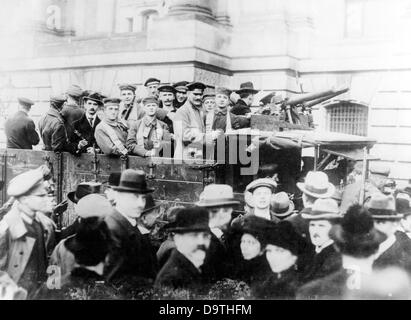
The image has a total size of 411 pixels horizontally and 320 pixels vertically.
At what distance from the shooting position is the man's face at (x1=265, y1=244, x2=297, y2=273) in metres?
5.57

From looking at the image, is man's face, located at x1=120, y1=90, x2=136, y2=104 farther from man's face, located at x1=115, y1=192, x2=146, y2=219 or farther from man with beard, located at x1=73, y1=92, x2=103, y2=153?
man's face, located at x1=115, y1=192, x2=146, y2=219

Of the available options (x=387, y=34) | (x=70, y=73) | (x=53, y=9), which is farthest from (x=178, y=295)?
(x=53, y=9)

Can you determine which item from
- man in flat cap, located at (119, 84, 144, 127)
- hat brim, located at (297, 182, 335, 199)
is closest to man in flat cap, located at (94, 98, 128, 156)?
man in flat cap, located at (119, 84, 144, 127)

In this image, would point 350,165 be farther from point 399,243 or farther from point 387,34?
point 387,34

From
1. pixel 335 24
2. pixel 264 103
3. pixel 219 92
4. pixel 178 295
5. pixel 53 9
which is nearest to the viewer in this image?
A: pixel 178 295

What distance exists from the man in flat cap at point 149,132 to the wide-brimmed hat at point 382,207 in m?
2.51

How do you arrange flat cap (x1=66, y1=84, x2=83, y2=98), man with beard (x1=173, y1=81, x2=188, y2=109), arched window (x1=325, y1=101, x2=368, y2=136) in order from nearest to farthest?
flat cap (x1=66, y1=84, x2=83, y2=98)
man with beard (x1=173, y1=81, x2=188, y2=109)
arched window (x1=325, y1=101, x2=368, y2=136)

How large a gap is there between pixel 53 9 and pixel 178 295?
10605 millimetres

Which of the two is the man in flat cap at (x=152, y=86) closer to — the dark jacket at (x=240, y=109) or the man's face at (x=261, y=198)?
the dark jacket at (x=240, y=109)

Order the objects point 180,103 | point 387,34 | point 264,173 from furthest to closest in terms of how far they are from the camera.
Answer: point 387,34, point 180,103, point 264,173

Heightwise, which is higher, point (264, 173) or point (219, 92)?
point (219, 92)

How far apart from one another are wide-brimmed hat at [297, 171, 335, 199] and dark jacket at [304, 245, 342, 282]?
63 centimetres

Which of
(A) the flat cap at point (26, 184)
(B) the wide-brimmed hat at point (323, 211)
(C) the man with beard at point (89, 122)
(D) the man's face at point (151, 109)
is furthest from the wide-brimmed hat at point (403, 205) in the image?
(A) the flat cap at point (26, 184)

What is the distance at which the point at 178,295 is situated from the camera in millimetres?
5477
